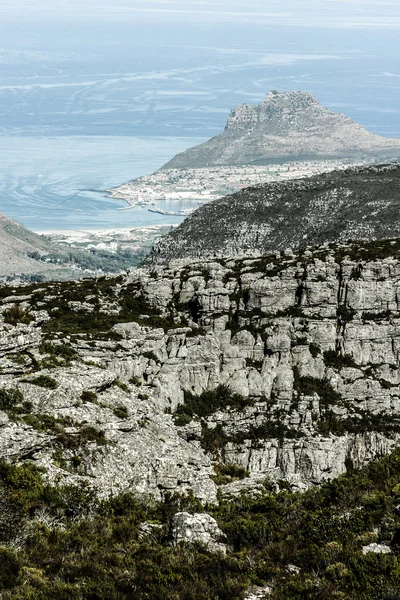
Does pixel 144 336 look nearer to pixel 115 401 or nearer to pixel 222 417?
pixel 222 417

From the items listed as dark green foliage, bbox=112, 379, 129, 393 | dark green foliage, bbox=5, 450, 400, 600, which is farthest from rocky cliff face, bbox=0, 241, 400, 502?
dark green foliage, bbox=5, 450, 400, 600

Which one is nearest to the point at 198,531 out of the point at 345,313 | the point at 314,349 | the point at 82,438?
the point at 82,438

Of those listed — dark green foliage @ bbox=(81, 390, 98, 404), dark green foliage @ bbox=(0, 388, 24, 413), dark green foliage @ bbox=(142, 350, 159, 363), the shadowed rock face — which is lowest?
dark green foliage @ bbox=(142, 350, 159, 363)

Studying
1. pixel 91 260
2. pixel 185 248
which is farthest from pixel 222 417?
pixel 91 260

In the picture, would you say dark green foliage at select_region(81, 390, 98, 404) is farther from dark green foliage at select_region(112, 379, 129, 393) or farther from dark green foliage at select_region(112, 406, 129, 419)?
dark green foliage at select_region(112, 379, 129, 393)

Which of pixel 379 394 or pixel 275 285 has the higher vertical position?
pixel 275 285

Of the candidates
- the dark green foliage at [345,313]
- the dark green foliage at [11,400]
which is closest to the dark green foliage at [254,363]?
the dark green foliage at [345,313]

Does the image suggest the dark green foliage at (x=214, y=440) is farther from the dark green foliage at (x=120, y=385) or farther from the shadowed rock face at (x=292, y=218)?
the shadowed rock face at (x=292, y=218)
